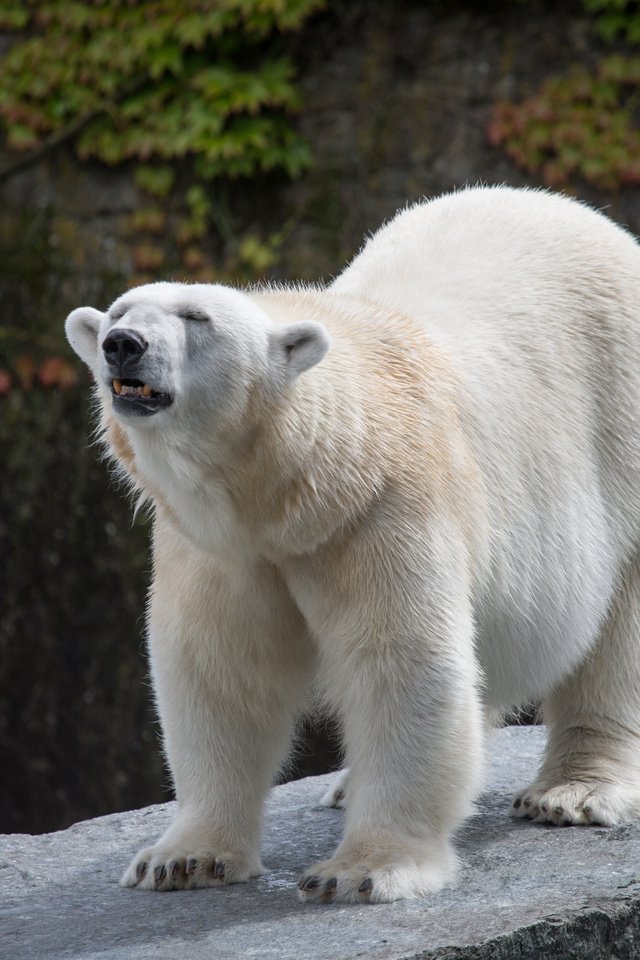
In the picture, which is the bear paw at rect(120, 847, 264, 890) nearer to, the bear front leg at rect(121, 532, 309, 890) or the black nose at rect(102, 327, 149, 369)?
the bear front leg at rect(121, 532, 309, 890)

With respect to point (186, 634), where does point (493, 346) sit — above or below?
above

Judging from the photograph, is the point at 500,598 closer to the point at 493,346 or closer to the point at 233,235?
the point at 493,346

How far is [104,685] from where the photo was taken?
7695mm

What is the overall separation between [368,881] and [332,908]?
9 centimetres

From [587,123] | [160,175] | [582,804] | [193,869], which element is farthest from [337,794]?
[160,175]

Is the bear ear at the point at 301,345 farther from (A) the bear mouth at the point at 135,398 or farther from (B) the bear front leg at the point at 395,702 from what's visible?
(B) the bear front leg at the point at 395,702

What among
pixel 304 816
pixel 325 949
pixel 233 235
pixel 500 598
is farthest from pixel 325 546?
pixel 233 235

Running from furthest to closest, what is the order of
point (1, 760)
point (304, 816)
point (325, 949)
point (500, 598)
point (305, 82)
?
1. point (1, 760)
2. point (305, 82)
3. point (304, 816)
4. point (500, 598)
5. point (325, 949)

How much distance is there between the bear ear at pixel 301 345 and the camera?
9.18ft

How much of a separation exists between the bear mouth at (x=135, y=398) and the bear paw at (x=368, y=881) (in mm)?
1034

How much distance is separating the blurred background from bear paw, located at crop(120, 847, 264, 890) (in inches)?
138

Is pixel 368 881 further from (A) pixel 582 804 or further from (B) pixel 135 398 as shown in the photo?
(B) pixel 135 398

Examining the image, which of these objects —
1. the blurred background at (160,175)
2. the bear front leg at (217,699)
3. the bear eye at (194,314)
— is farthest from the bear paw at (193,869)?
the blurred background at (160,175)

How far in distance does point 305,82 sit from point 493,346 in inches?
165
